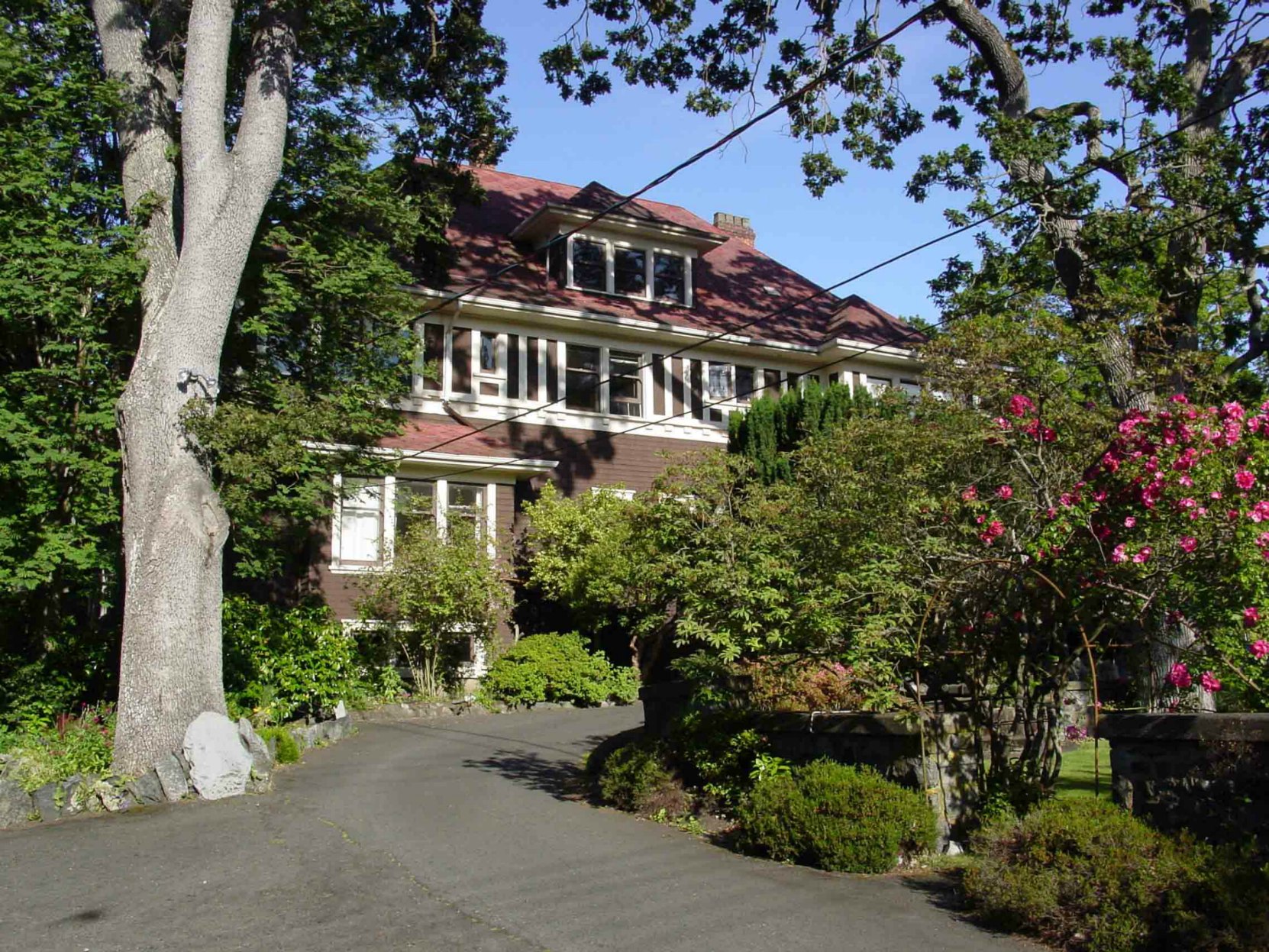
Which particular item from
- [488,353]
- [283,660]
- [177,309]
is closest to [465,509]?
[488,353]

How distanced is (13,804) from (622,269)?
59.2 ft

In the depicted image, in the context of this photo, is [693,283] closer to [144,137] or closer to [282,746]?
[144,137]

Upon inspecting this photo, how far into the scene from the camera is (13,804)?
10.0 meters

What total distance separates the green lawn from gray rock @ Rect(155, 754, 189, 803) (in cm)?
825

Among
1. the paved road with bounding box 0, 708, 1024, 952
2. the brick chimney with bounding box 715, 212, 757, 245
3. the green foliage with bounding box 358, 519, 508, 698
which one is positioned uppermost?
the brick chimney with bounding box 715, 212, 757, 245

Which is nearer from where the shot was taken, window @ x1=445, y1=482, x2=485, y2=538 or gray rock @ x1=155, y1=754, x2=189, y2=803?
gray rock @ x1=155, y1=754, x2=189, y2=803

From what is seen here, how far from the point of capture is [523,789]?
444 inches

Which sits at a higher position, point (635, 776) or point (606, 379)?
point (606, 379)

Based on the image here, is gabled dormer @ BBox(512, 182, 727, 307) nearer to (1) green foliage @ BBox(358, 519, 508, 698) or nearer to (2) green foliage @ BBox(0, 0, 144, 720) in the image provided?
(1) green foliage @ BBox(358, 519, 508, 698)

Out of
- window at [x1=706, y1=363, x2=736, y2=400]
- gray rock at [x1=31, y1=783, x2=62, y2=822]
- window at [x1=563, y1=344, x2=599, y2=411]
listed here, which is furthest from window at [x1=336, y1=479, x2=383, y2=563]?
gray rock at [x1=31, y1=783, x2=62, y2=822]

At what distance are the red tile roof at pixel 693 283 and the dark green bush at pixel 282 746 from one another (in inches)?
453

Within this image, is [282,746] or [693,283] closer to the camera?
[282,746]

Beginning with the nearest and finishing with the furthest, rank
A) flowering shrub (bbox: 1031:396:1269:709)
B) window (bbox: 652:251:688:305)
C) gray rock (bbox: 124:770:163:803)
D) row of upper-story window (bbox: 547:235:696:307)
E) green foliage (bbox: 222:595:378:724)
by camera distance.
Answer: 1. flowering shrub (bbox: 1031:396:1269:709)
2. gray rock (bbox: 124:770:163:803)
3. green foliage (bbox: 222:595:378:724)
4. row of upper-story window (bbox: 547:235:696:307)
5. window (bbox: 652:251:688:305)

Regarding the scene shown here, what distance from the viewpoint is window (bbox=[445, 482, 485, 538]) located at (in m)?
19.8
